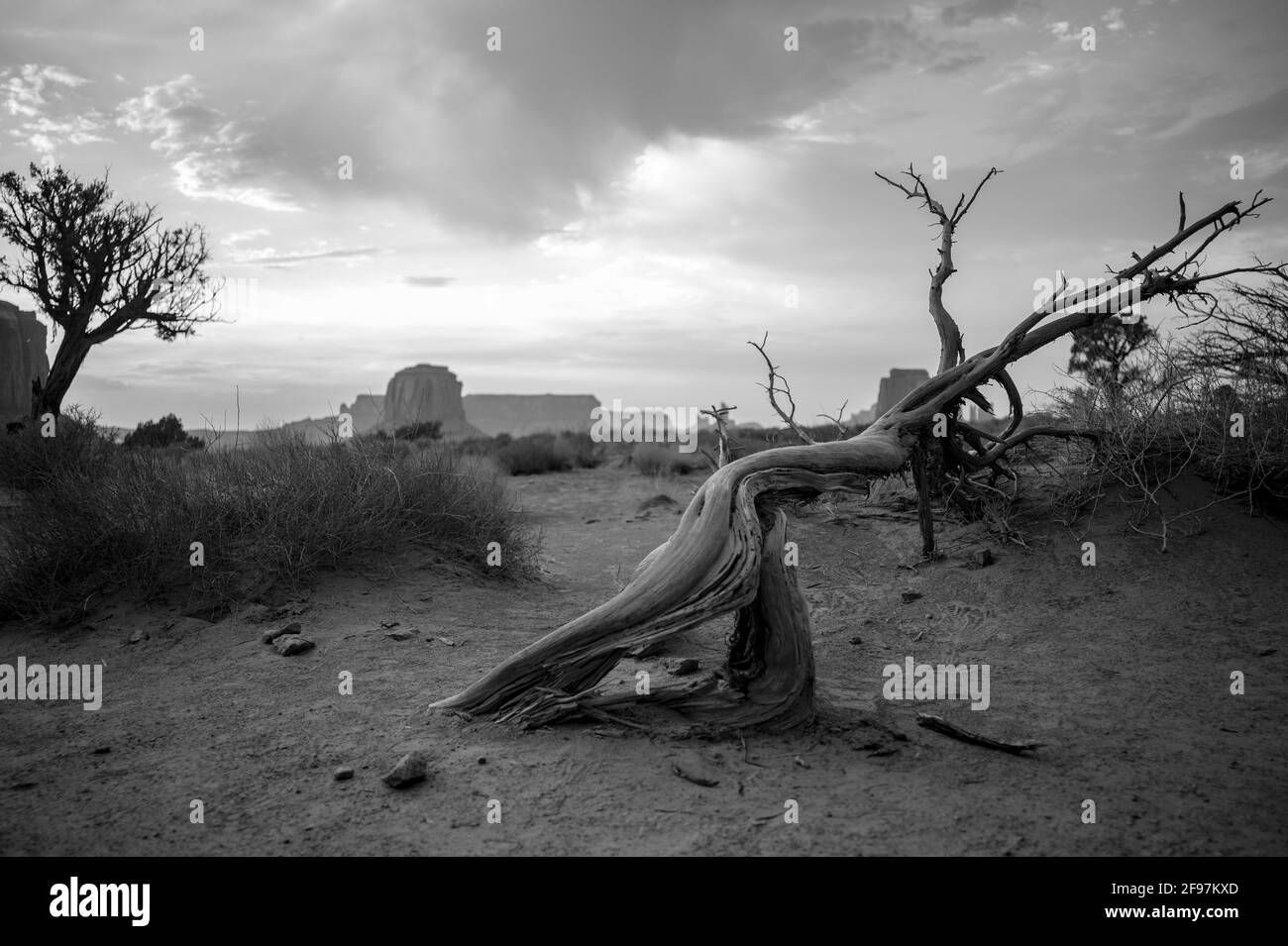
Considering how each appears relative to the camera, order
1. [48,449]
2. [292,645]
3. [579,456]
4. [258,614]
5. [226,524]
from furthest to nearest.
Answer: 1. [579,456]
2. [48,449]
3. [226,524]
4. [258,614]
5. [292,645]

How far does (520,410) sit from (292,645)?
103 metres

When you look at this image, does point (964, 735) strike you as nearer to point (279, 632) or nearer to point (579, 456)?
point (279, 632)

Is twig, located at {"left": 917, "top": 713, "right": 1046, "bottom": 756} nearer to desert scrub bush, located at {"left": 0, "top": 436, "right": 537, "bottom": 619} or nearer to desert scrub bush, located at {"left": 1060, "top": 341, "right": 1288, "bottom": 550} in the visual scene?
desert scrub bush, located at {"left": 1060, "top": 341, "right": 1288, "bottom": 550}

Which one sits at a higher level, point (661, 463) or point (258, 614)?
point (661, 463)

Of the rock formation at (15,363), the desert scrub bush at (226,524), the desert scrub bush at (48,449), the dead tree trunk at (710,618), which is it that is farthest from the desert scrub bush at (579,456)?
the rock formation at (15,363)

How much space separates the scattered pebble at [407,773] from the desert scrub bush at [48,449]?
8.13m

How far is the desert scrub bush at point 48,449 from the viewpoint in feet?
33.0

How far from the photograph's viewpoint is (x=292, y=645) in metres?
5.14

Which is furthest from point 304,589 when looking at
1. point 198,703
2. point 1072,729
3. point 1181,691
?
point 1181,691

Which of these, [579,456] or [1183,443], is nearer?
[1183,443]

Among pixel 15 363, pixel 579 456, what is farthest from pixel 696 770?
pixel 15 363

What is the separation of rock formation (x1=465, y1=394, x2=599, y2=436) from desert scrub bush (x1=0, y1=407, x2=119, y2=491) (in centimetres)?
9012

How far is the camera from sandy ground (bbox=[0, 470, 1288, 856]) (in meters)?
2.97

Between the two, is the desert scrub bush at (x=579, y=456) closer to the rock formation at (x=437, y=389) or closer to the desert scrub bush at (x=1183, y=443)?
the desert scrub bush at (x=1183, y=443)
